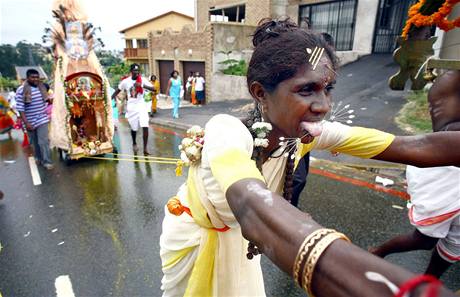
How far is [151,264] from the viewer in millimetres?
2887

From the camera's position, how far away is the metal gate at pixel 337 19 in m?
13.7

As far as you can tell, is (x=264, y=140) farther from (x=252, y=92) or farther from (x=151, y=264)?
(x=151, y=264)

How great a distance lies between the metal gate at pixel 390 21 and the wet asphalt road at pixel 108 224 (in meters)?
11.0

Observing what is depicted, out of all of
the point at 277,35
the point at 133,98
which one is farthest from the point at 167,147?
the point at 277,35

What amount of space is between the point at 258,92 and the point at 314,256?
0.89 meters

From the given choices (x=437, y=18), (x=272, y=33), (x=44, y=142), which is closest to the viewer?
(x=272, y=33)

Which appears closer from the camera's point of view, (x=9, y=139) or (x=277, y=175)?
(x=277, y=175)

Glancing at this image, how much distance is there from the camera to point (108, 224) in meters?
3.66

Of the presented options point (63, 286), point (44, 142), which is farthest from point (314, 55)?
point (44, 142)

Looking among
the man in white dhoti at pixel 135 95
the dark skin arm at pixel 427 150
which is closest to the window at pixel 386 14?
the man in white dhoti at pixel 135 95

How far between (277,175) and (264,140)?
0.34 metres

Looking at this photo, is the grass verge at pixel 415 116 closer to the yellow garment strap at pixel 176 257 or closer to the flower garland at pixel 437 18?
the flower garland at pixel 437 18

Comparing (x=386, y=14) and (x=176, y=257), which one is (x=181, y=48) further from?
(x=176, y=257)

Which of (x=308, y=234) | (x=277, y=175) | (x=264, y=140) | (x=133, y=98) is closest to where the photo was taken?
(x=308, y=234)
